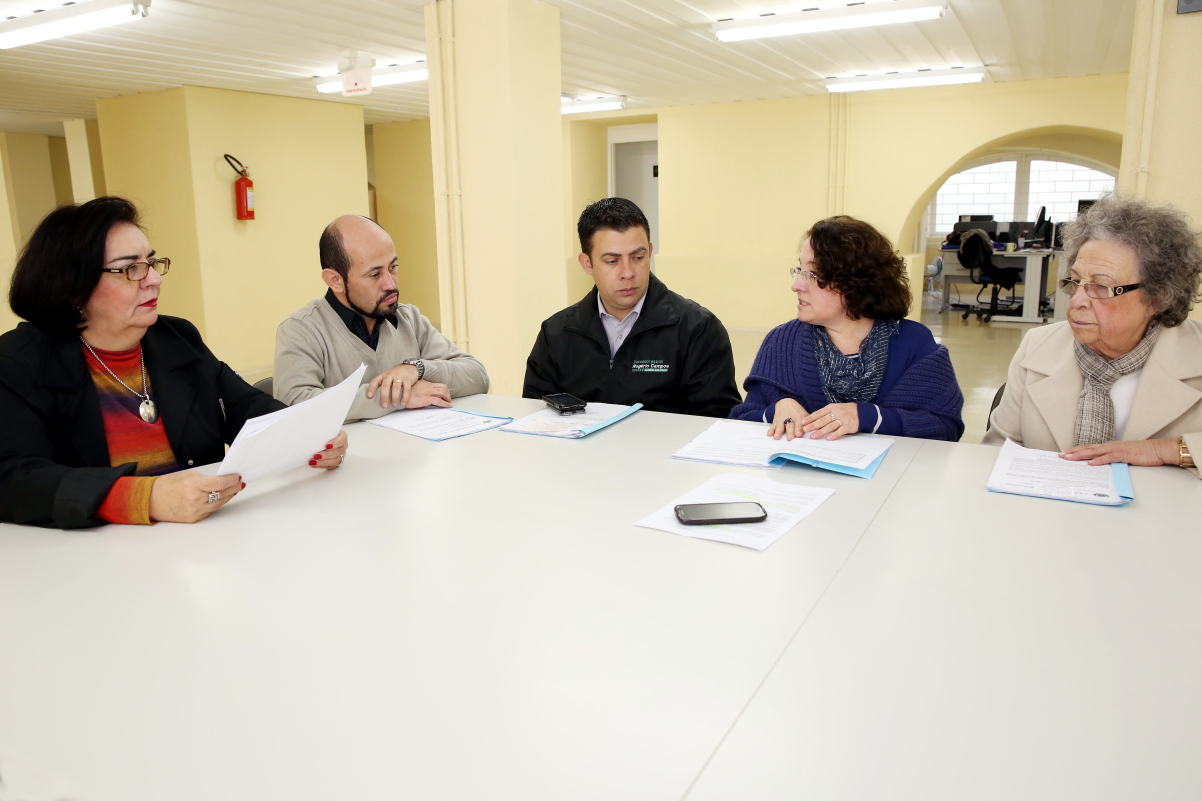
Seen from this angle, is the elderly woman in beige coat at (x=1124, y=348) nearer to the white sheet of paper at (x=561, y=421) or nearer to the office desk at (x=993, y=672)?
the office desk at (x=993, y=672)

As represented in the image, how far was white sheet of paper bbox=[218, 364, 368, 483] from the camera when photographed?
69.0 inches

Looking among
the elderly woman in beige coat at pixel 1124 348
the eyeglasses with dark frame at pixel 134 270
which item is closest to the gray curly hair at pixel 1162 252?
the elderly woman in beige coat at pixel 1124 348

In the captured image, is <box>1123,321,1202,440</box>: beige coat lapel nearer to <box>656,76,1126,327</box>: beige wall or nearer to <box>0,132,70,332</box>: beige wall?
<box>656,76,1126,327</box>: beige wall

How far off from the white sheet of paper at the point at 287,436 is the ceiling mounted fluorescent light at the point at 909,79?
7.87 m

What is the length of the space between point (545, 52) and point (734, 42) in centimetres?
229

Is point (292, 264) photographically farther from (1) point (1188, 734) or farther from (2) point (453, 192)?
(1) point (1188, 734)

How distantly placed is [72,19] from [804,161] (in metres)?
7.60

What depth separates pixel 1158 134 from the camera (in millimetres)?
3686

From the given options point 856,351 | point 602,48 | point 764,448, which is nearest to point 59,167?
point 602,48

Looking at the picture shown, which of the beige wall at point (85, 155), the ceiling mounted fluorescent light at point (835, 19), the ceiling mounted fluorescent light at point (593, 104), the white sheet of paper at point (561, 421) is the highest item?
the ceiling mounted fluorescent light at point (593, 104)

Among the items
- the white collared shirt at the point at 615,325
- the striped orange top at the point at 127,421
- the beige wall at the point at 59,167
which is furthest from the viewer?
the beige wall at the point at 59,167

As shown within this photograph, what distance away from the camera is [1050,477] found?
6.18ft

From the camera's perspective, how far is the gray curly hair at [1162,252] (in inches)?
82.4

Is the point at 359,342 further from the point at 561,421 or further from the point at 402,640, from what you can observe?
the point at 402,640
